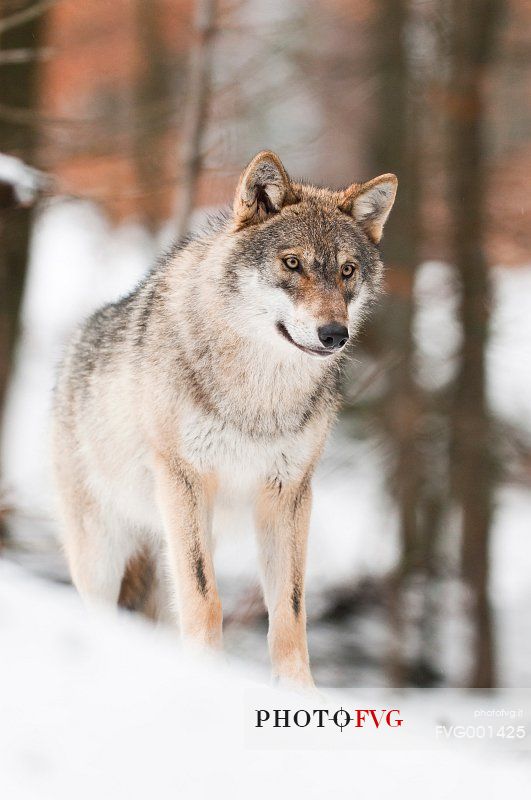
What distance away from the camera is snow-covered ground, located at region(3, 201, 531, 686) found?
10328 mm

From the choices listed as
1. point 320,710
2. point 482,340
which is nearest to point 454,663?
point 482,340

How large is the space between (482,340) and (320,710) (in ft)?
25.7

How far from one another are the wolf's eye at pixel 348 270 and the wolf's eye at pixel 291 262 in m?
0.21

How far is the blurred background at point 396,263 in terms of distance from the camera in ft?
32.3

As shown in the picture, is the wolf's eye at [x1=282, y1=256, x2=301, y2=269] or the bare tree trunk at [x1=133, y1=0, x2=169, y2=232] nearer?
the wolf's eye at [x1=282, y1=256, x2=301, y2=269]

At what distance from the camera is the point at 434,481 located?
37.2 feet

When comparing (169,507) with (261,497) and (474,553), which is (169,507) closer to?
(261,497)

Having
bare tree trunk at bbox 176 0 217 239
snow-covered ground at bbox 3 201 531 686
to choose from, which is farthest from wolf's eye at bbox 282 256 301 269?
bare tree trunk at bbox 176 0 217 239

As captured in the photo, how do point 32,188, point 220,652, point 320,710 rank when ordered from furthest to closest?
point 32,188 → point 220,652 → point 320,710

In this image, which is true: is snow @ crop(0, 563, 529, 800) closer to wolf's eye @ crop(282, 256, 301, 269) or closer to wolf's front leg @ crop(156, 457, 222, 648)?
wolf's front leg @ crop(156, 457, 222, 648)

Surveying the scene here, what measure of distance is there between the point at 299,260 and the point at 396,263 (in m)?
6.77

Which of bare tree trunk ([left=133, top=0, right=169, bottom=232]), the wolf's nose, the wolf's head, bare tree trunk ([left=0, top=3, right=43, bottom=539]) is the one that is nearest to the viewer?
the wolf's nose

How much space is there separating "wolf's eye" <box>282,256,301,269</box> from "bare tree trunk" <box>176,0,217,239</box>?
5.03 meters

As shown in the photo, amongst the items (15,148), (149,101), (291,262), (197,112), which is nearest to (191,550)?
(291,262)
